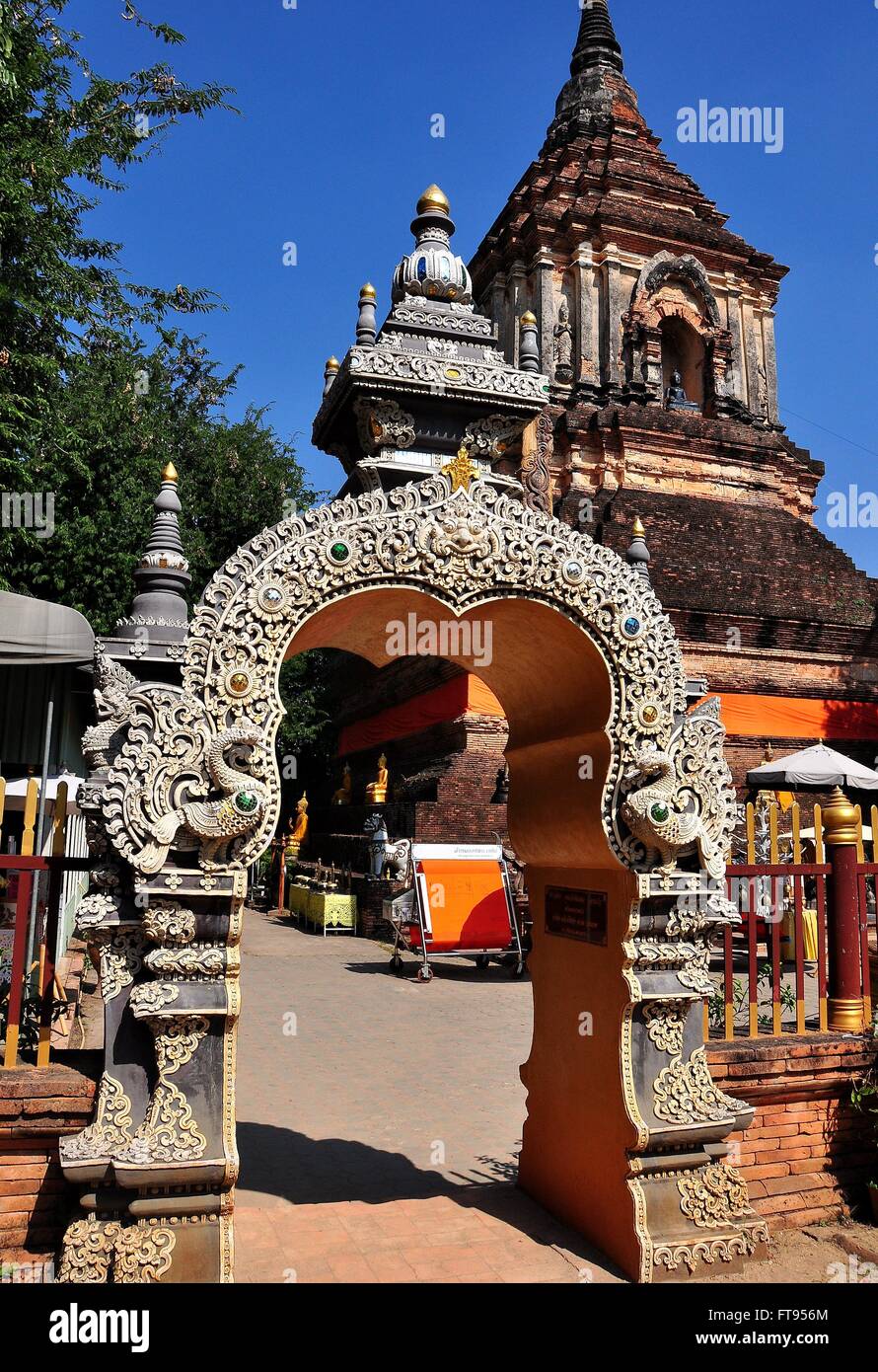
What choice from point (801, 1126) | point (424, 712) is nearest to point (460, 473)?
point (801, 1126)

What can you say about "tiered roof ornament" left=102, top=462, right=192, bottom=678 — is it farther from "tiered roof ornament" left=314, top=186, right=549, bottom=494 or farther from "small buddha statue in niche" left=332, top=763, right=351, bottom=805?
"small buddha statue in niche" left=332, top=763, right=351, bottom=805

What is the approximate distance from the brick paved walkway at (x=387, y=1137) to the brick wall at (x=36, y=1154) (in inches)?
36.1

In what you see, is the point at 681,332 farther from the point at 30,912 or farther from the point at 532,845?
the point at 30,912

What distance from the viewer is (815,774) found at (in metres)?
13.4

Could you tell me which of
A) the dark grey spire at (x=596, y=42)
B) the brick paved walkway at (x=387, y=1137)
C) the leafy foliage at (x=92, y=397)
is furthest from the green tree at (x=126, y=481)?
the dark grey spire at (x=596, y=42)

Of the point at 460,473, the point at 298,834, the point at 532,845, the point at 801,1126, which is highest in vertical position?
the point at 460,473

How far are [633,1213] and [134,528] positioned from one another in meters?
16.7

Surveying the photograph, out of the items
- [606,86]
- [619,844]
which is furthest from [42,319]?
[606,86]

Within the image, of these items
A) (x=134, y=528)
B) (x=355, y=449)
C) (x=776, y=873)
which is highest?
(x=134, y=528)

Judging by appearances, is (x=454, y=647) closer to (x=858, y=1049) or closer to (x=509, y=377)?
(x=509, y=377)

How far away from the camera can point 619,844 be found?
4.97 meters

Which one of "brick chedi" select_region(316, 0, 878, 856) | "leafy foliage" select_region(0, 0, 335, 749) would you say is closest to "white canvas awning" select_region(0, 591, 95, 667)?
"leafy foliage" select_region(0, 0, 335, 749)

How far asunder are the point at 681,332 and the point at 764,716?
46.0 ft

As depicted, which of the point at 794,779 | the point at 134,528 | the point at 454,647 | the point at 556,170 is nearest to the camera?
the point at 454,647
